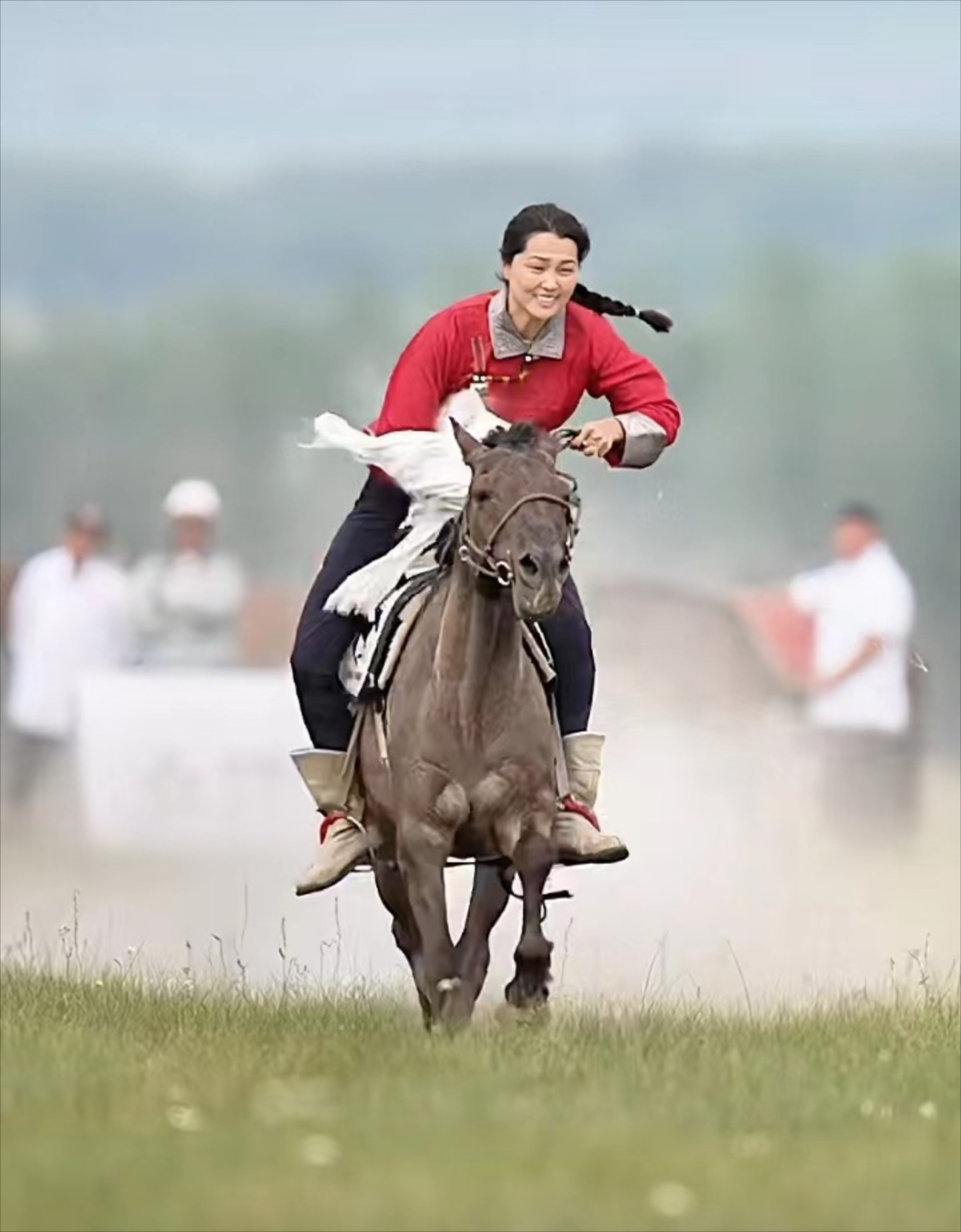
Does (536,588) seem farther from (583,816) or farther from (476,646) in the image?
(583,816)

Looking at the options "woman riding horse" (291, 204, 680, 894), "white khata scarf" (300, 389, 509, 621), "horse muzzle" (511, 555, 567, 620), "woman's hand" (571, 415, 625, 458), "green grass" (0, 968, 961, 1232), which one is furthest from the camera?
"woman riding horse" (291, 204, 680, 894)

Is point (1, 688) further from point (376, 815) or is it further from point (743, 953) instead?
point (376, 815)

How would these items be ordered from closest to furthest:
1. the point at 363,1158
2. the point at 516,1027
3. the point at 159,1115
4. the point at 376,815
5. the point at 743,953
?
the point at 363,1158 < the point at 159,1115 < the point at 516,1027 < the point at 376,815 < the point at 743,953

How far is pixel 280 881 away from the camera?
49.4 feet

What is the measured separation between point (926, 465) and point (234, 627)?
3.18 meters

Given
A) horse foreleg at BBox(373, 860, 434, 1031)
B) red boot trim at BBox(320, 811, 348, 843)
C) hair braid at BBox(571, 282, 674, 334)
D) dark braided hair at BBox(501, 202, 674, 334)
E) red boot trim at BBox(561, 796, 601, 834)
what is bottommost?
horse foreleg at BBox(373, 860, 434, 1031)

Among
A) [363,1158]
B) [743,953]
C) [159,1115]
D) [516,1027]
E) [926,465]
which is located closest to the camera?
[363,1158]

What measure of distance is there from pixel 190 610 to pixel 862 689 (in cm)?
294

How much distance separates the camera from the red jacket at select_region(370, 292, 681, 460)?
1039 centimetres

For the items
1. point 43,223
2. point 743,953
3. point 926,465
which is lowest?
point 743,953

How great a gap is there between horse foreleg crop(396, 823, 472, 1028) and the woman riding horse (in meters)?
0.49

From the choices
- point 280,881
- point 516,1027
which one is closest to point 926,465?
point 280,881

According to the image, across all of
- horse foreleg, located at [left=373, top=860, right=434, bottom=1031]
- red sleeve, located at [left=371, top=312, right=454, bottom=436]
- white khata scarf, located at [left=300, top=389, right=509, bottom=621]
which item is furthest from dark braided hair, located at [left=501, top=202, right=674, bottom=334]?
horse foreleg, located at [left=373, top=860, right=434, bottom=1031]

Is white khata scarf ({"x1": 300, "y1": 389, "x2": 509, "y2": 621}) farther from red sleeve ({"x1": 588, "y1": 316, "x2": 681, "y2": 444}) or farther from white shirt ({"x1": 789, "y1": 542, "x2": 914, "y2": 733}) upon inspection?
white shirt ({"x1": 789, "y1": 542, "x2": 914, "y2": 733})
